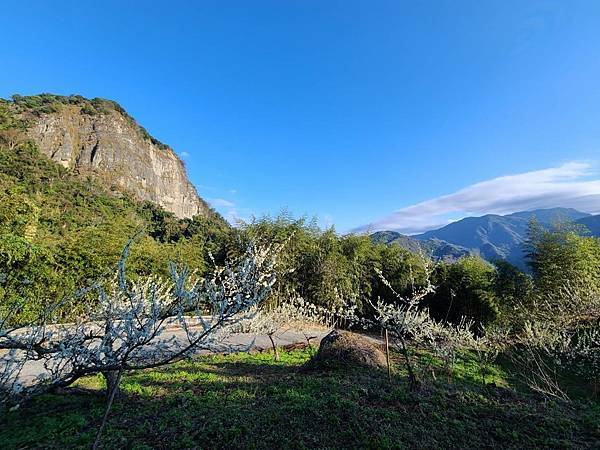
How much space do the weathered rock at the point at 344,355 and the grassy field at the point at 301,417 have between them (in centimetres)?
95

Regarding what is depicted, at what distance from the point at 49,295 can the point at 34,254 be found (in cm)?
139

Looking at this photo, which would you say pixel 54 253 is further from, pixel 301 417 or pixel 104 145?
pixel 104 145

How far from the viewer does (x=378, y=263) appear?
56.3 ft

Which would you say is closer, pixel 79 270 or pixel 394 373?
pixel 394 373

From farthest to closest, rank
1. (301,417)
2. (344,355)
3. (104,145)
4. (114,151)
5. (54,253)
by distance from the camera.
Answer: (114,151)
(104,145)
(54,253)
(344,355)
(301,417)

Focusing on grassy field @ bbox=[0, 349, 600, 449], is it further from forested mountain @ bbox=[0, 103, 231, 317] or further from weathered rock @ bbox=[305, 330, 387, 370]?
forested mountain @ bbox=[0, 103, 231, 317]

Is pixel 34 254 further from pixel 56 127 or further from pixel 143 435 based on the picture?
pixel 56 127

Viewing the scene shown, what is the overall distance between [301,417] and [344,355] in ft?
10.1

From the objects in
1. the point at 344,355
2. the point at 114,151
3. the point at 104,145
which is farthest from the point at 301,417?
the point at 104,145

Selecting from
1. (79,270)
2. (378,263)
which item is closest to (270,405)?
(79,270)

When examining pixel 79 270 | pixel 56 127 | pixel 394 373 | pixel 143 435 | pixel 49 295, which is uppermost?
pixel 56 127

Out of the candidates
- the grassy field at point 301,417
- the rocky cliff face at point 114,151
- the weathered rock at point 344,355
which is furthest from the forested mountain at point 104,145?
the weathered rock at point 344,355

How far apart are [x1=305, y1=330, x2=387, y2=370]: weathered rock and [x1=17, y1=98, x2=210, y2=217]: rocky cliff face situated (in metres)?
63.2

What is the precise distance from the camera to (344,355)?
710 cm
